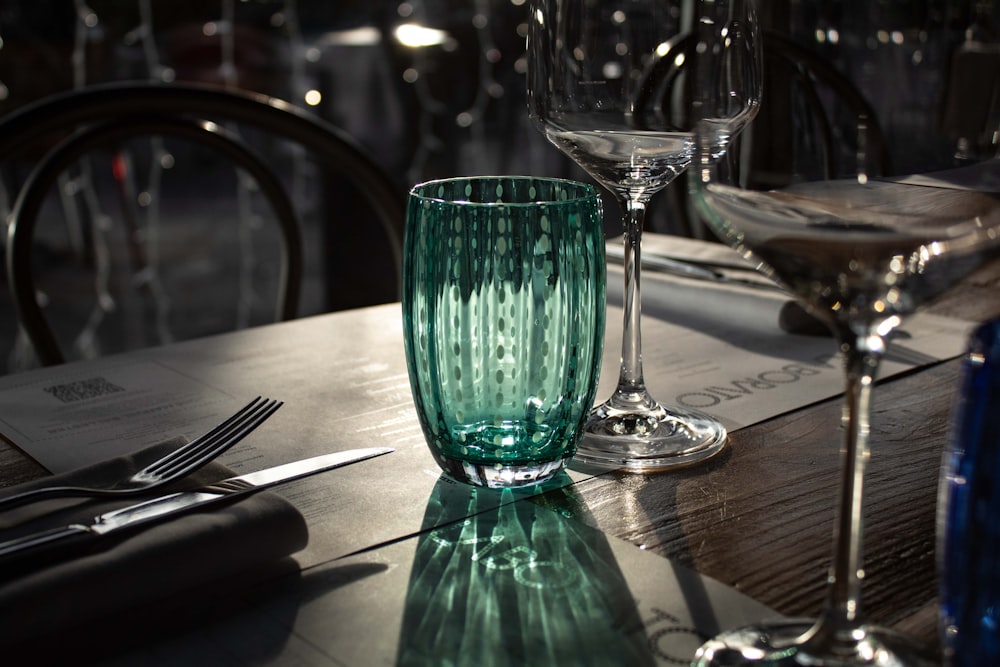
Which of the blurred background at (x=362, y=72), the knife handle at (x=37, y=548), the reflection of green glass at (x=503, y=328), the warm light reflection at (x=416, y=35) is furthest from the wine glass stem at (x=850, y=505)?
the warm light reflection at (x=416, y=35)

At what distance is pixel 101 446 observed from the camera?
2.03 ft

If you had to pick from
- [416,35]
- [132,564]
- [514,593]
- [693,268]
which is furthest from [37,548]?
[416,35]

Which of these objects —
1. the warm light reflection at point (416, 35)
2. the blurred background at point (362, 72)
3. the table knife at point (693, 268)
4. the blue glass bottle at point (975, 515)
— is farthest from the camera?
the warm light reflection at point (416, 35)

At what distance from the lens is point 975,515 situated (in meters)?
0.34

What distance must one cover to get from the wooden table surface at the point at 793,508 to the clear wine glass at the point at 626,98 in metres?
0.03

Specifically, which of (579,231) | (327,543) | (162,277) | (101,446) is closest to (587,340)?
(579,231)

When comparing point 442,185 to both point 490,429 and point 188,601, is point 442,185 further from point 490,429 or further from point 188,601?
point 188,601

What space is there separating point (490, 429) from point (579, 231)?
108 millimetres

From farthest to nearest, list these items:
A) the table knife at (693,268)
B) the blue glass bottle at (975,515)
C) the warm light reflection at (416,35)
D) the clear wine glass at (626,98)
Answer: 1. the warm light reflection at (416,35)
2. the table knife at (693,268)
3. the clear wine glass at (626,98)
4. the blue glass bottle at (975,515)

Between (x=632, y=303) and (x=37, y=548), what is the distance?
36 cm

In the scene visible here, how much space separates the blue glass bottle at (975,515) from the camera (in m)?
0.34

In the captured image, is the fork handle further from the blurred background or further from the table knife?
the blurred background

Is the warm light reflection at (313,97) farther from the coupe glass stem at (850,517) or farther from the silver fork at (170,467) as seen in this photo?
the coupe glass stem at (850,517)

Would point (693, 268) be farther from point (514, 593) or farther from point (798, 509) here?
point (514, 593)
